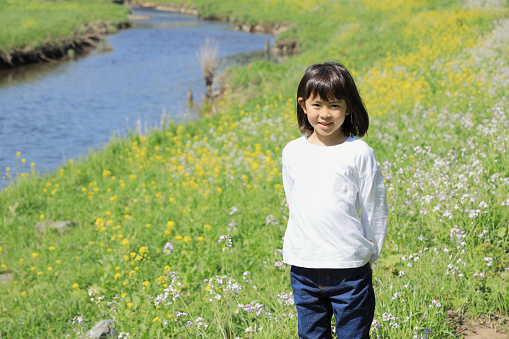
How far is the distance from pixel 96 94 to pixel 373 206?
645 inches

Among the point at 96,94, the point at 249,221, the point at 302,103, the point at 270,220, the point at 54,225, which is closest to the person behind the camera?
the point at 302,103

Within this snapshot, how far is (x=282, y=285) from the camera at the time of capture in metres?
4.16

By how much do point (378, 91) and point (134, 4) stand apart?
5981 cm

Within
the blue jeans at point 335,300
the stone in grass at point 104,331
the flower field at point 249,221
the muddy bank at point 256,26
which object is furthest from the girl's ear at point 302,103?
the muddy bank at point 256,26

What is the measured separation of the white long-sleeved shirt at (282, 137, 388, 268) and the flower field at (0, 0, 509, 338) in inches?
35.7

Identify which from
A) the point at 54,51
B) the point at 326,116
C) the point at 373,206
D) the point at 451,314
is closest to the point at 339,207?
the point at 373,206

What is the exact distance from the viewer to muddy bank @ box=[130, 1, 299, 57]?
87.1 feet

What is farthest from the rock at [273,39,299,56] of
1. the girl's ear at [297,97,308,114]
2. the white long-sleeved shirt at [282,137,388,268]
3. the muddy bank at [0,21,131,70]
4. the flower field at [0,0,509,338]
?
the white long-sleeved shirt at [282,137,388,268]

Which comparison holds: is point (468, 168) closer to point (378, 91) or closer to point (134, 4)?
point (378, 91)

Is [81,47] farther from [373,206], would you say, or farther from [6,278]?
[373,206]

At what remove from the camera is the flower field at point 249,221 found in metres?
3.66

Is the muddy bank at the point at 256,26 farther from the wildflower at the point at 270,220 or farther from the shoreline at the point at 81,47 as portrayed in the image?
the wildflower at the point at 270,220

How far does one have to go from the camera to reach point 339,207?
2.45 meters

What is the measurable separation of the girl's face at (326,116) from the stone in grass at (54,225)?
587 cm
